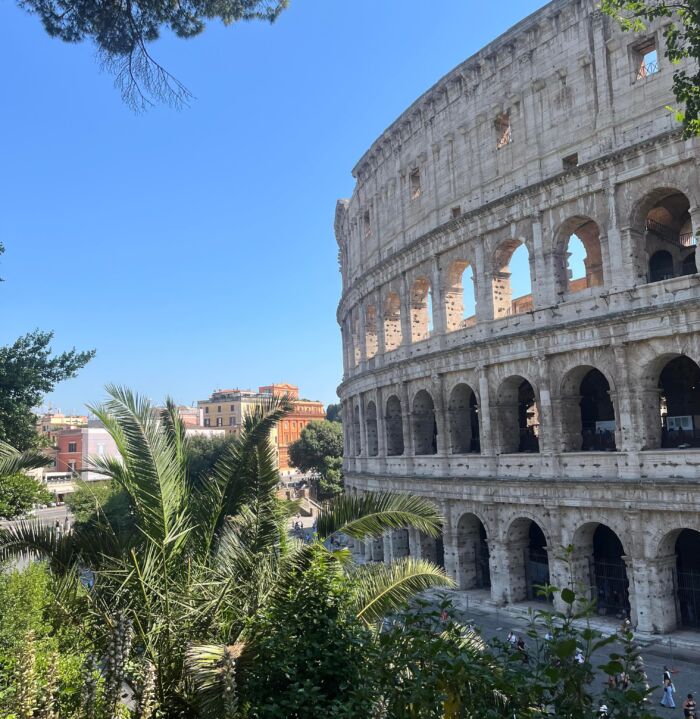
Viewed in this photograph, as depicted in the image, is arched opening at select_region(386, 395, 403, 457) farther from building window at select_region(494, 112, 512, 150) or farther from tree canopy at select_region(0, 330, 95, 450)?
tree canopy at select_region(0, 330, 95, 450)

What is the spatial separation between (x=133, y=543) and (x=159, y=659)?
4.97 ft

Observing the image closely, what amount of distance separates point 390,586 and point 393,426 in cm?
1958

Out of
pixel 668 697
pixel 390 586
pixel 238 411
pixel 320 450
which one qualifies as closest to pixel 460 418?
pixel 668 697

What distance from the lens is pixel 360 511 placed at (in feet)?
28.8

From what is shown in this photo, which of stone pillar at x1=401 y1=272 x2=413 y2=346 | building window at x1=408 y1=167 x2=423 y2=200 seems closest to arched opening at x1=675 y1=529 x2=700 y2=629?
stone pillar at x1=401 y1=272 x2=413 y2=346

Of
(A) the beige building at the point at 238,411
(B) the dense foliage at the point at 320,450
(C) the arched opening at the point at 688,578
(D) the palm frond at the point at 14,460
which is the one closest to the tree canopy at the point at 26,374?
(D) the palm frond at the point at 14,460

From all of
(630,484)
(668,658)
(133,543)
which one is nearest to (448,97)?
(630,484)

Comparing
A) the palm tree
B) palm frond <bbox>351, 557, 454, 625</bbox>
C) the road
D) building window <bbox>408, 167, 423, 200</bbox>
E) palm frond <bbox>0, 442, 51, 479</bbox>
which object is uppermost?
building window <bbox>408, 167, 423, 200</bbox>

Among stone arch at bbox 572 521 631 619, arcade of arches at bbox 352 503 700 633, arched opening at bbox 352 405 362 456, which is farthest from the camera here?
arched opening at bbox 352 405 362 456

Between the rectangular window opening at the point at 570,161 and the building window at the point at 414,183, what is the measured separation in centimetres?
754

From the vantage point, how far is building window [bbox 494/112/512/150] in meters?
23.1

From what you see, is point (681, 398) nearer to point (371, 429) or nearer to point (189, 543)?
point (371, 429)

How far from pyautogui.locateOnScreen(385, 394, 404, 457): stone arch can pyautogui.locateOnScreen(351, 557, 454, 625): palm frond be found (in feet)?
62.2

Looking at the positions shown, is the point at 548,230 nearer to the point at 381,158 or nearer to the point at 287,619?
the point at 381,158
